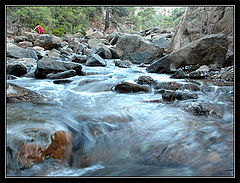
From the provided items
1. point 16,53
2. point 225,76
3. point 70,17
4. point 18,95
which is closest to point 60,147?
point 18,95

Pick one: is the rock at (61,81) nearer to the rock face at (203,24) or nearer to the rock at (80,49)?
the rock face at (203,24)

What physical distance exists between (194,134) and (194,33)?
309 inches

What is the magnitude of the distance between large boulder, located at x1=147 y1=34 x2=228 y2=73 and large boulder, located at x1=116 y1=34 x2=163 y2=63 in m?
3.17

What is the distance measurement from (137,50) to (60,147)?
9.12 metres

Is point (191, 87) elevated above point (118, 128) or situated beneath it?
elevated above

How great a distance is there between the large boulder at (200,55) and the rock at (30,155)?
585 centimetres

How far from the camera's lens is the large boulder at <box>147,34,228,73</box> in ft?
22.1

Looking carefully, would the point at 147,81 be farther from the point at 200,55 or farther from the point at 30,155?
the point at 30,155

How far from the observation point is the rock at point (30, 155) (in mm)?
1670

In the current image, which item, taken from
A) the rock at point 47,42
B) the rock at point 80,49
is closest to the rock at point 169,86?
the rock at point 80,49

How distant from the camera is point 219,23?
787 cm

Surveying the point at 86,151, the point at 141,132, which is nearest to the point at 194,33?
the point at 141,132

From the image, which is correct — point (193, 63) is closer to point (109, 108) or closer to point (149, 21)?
point (109, 108)

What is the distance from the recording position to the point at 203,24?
28.5 ft
